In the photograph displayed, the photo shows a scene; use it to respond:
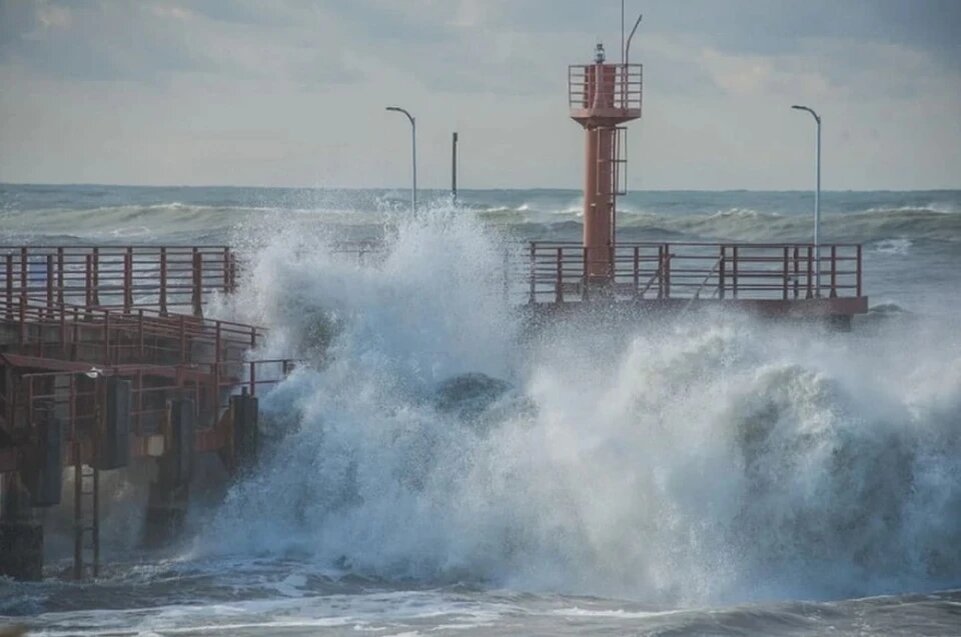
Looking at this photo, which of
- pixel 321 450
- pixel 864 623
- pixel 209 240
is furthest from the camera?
pixel 209 240

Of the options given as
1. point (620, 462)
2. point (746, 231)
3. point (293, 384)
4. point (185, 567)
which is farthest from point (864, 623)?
point (746, 231)

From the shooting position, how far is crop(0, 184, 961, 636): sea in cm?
1916

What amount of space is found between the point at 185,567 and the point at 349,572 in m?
1.82

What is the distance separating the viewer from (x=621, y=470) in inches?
861

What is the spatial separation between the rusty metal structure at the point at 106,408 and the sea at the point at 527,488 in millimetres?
433

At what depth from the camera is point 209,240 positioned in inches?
2785

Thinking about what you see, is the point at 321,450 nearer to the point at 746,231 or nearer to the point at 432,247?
the point at 432,247

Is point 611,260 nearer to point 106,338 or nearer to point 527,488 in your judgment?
point 527,488

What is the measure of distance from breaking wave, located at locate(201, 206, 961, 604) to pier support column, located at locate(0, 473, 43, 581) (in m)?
2.39

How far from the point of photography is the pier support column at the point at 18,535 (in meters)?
20.3

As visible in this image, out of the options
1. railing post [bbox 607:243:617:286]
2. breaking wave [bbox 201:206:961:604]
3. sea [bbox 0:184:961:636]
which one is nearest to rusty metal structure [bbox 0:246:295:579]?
sea [bbox 0:184:961:636]

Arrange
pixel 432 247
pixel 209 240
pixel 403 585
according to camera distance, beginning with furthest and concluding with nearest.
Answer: pixel 209 240 < pixel 432 247 < pixel 403 585

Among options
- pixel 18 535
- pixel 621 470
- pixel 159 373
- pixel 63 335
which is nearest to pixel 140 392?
pixel 159 373

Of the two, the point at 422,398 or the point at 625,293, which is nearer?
the point at 422,398
